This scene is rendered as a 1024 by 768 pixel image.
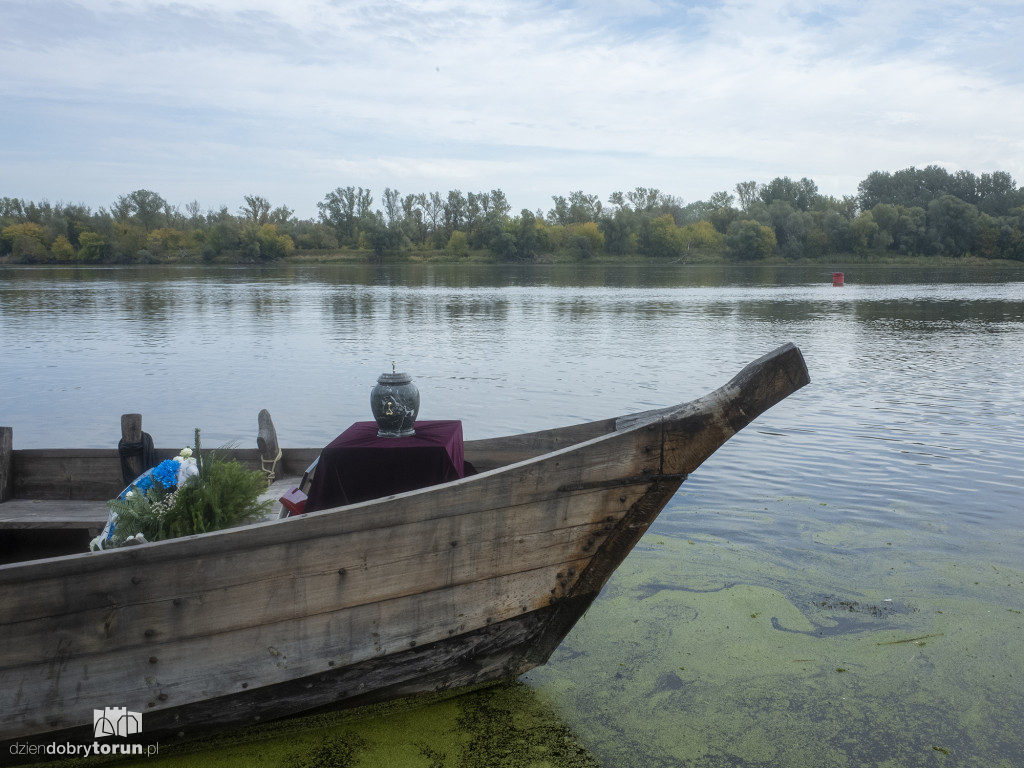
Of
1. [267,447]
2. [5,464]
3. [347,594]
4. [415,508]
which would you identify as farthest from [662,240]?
[347,594]

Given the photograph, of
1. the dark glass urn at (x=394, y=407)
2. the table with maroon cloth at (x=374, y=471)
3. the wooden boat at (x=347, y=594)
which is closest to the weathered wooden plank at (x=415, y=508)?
the wooden boat at (x=347, y=594)

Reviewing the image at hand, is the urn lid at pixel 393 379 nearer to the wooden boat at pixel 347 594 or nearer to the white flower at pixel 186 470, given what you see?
the white flower at pixel 186 470

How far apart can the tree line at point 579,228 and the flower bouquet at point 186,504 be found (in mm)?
105671

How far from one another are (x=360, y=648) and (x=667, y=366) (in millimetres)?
14054

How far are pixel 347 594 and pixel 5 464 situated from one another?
137 inches

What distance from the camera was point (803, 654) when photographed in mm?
4809

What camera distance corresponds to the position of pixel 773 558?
6371 mm

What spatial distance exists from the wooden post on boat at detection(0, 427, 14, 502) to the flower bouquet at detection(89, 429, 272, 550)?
6.56 ft

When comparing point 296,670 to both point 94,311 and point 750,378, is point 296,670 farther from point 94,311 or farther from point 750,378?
point 94,311

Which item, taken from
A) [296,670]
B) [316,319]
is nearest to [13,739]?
[296,670]

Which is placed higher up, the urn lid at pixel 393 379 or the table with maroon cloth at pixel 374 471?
the urn lid at pixel 393 379

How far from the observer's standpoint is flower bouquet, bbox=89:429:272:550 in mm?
3934

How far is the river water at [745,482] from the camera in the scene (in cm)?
426

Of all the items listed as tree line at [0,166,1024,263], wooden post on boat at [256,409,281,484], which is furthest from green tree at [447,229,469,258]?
wooden post on boat at [256,409,281,484]
